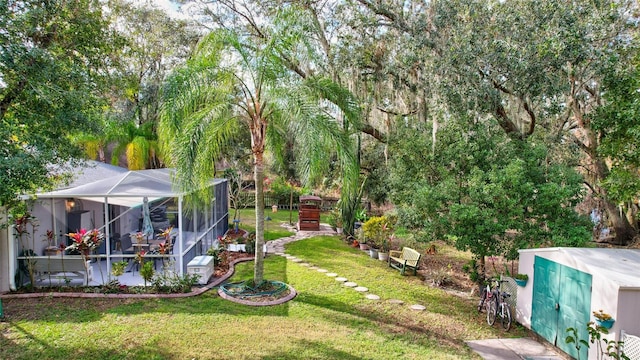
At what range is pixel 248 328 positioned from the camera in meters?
5.81

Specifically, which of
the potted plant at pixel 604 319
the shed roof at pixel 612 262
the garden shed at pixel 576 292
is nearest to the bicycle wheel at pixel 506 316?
the garden shed at pixel 576 292

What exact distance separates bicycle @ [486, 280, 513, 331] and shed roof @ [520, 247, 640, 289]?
3.59ft

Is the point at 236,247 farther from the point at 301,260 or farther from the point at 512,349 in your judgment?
the point at 512,349

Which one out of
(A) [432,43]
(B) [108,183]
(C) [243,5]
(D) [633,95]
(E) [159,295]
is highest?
(C) [243,5]

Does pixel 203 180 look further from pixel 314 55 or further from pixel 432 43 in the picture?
pixel 432 43

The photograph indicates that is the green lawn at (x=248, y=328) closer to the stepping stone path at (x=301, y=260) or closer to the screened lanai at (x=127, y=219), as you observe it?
the stepping stone path at (x=301, y=260)

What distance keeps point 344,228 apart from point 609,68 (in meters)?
9.17

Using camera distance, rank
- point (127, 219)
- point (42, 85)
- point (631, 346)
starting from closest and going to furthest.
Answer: point (631, 346) → point (42, 85) → point (127, 219)

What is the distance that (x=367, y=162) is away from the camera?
16.1 meters

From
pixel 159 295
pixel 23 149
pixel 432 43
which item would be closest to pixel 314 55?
pixel 432 43

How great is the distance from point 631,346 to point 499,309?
2.38m

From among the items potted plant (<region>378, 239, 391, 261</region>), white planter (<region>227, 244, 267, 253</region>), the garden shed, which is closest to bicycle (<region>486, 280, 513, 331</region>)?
the garden shed

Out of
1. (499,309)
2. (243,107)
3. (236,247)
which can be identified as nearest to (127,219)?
(236,247)

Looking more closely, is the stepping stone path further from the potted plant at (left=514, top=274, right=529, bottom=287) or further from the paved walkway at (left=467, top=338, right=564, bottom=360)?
the potted plant at (left=514, top=274, right=529, bottom=287)
